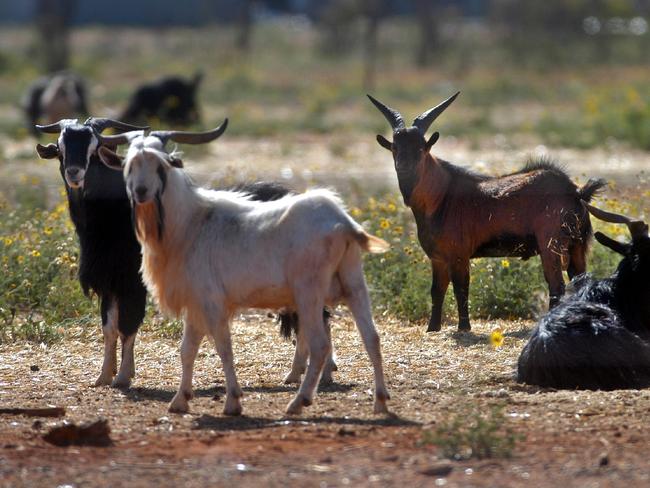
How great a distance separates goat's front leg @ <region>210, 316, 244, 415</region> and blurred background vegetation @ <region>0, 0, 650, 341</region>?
2972 mm

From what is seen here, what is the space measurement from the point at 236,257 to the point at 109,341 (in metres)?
1.80

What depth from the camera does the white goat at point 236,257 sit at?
24.7ft

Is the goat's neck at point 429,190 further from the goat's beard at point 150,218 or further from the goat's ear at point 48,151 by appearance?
the goat's beard at point 150,218

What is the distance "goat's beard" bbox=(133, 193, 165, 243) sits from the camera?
7961 mm

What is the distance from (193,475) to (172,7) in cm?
6290

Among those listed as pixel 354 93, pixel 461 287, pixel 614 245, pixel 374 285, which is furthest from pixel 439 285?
pixel 354 93

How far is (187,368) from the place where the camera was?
314 inches

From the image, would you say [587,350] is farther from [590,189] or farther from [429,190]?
[429,190]

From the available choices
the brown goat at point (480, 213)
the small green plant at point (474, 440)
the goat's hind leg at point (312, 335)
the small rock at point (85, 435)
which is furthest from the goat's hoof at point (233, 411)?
the brown goat at point (480, 213)

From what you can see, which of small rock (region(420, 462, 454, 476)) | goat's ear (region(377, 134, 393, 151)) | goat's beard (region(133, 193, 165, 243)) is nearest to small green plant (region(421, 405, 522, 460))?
small rock (region(420, 462, 454, 476))

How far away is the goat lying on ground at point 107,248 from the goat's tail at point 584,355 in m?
2.75

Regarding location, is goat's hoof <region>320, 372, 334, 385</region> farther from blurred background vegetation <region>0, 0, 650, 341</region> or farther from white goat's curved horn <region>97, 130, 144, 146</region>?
blurred background vegetation <region>0, 0, 650, 341</region>

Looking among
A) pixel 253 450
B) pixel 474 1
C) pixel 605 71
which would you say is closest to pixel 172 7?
pixel 474 1

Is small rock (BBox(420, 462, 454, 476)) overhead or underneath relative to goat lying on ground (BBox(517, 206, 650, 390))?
underneath
